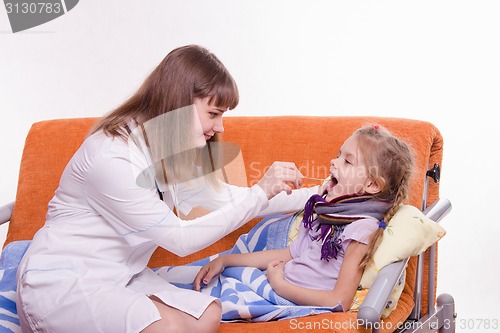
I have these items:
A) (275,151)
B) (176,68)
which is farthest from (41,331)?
(275,151)

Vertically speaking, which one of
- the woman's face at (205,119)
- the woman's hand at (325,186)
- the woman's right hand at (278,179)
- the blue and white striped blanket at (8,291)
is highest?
the woman's face at (205,119)

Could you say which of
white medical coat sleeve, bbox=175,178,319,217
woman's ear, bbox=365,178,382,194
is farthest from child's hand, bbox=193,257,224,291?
woman's ear, bbox=365,178,382,194

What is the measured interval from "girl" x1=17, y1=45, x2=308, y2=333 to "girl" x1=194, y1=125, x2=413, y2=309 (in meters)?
0.13

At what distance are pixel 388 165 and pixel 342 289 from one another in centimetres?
32

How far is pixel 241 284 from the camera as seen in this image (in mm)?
1910

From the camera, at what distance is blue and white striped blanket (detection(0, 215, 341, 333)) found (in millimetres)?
1765

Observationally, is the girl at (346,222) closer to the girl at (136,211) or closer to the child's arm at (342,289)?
the child's arm at (342,289)

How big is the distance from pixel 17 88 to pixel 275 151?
126cm

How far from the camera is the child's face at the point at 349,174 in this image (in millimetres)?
1869

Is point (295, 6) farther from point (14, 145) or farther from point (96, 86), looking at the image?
point (14, 145)

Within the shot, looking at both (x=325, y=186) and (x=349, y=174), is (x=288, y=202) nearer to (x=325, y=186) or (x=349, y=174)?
(x=325, y=186)

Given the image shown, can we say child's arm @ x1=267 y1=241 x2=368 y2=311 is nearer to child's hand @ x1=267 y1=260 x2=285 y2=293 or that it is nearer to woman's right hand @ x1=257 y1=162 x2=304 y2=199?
child's hand @ x1=267 y1=260 x2=285 y2=293

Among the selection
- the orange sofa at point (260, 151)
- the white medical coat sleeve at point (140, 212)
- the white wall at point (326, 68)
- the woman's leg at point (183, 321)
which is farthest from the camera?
the white wall at point (326, 68)

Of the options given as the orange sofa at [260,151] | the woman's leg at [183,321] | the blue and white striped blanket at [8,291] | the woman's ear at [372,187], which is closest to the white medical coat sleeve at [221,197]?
the orange sofa at [260,151]
